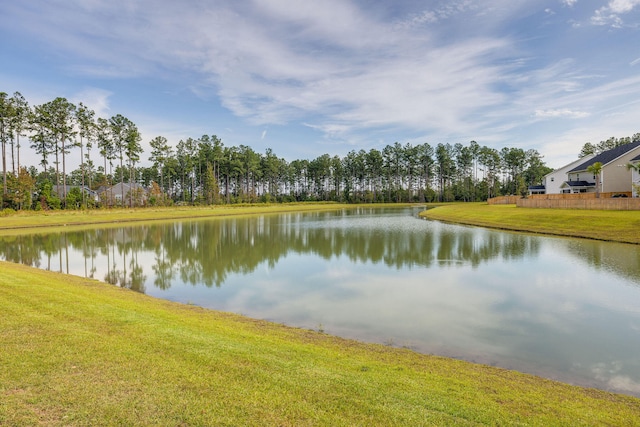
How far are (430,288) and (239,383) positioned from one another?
Result: 10.3m

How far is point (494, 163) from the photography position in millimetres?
117875

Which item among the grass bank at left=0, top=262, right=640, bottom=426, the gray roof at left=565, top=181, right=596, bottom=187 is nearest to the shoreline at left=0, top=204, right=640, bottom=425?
the grass bank at left=0, top=262, right=640, bottom=426

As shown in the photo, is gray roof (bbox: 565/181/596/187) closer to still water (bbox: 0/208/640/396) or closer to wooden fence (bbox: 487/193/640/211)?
wooden fence (bbox: 487/193/640/211)

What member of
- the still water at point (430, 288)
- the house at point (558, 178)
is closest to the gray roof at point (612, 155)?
the house at point (558, 178)

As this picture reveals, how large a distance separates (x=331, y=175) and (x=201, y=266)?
391 ft

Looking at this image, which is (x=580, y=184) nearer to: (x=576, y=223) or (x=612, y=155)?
(x=612, y=155)

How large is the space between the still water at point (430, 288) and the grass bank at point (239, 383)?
67.0 inches

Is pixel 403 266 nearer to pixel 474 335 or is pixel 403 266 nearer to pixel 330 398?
pixel 474 335

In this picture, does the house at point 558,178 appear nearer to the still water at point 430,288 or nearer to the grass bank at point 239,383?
the still water at point 430,288

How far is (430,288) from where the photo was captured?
14078 millimetres

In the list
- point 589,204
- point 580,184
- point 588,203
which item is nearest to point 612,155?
point 580,184

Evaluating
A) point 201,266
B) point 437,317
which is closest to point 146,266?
point 201,266

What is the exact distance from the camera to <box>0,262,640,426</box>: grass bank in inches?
181

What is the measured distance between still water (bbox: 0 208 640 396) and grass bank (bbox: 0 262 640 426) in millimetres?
1702
